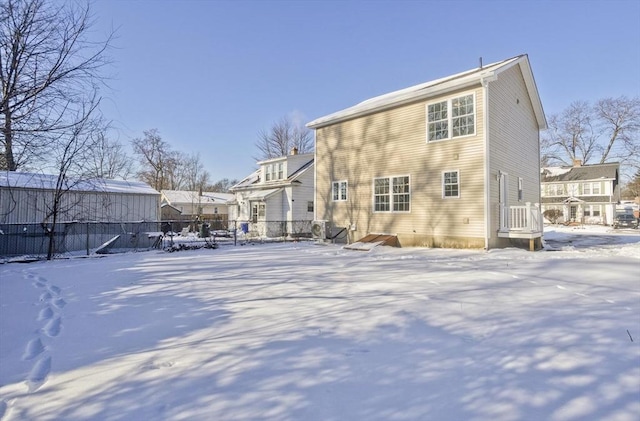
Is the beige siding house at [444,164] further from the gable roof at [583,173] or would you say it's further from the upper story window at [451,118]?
the gable roof at [583,173]

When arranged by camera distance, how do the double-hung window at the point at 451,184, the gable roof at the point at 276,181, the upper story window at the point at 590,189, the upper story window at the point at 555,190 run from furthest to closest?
the upper story window at the point at 555,190, the upper story window at the point at 590,189, the gable roof at the point at 276,181, the double-hung window at the point at 451,184

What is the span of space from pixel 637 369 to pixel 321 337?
9.02ft

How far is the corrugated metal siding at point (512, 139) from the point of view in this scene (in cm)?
1183

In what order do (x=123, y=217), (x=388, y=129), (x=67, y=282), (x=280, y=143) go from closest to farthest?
(x=67, y=282)
(x=388, y=129)
(x=123, y=217)
(x=280, y=143)

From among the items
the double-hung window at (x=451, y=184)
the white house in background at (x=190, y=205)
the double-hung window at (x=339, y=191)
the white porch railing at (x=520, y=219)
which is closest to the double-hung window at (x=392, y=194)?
the double-hung window at (x=451, y=184)

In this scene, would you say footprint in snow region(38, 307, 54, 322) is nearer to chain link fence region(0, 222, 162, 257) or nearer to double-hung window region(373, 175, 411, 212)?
chain link fence region(0, 222, 162, 257)

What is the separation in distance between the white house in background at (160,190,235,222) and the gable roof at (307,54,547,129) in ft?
77.2

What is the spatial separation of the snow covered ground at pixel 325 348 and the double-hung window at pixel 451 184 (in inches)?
222

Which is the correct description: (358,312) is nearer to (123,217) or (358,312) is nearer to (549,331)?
(549,331)

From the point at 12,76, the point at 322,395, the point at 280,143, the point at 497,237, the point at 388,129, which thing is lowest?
the point at 322,395

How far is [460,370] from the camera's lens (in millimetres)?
3006

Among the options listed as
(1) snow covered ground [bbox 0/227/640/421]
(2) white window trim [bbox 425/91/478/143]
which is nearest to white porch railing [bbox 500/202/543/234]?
(2) white window trim [bbox 425/91/478/143]

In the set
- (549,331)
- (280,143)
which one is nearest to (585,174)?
(280,143)

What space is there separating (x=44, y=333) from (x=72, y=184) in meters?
10.5
